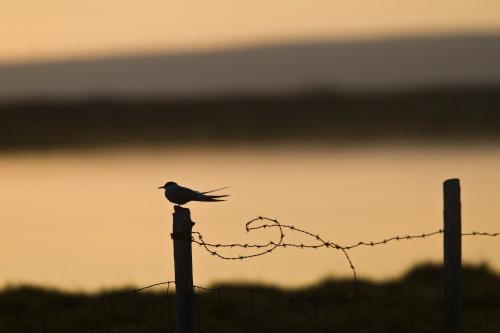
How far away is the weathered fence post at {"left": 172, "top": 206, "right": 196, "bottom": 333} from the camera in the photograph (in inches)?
215

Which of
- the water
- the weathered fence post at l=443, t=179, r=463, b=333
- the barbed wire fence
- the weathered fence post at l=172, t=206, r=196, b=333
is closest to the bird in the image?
the weathered fence post at l=172, t=206, r=196, b=333

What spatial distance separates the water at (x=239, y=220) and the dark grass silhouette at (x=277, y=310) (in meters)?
0.59

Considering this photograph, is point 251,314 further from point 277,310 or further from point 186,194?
point 186,194

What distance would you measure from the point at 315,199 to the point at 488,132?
63.6m

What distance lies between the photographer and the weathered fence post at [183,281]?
5.47 m

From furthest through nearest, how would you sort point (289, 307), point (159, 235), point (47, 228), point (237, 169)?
1. point (237, 169)
2. point (47, 228)
3. point (159, 235)
4. point (289, 307)

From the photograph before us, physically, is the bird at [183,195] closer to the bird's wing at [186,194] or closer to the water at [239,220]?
the bird's wing at [186,194]

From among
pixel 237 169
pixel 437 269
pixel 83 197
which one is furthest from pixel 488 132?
pixel 437 269

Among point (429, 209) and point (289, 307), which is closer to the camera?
point (289, 307)

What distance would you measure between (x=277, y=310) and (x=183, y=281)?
15.1ft

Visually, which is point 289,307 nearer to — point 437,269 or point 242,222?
point 437,269

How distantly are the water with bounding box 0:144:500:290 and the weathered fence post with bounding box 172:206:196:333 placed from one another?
6.13m

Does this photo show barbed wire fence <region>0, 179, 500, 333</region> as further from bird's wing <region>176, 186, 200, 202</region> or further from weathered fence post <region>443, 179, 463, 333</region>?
weathered fence post <region>443, 179, 463, 333</region>

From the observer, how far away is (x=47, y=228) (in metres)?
21.5
